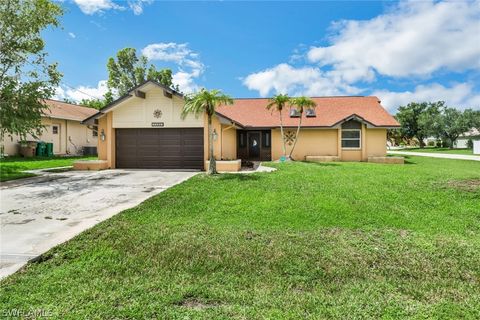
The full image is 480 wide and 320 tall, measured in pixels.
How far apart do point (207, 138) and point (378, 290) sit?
1312 centimetres

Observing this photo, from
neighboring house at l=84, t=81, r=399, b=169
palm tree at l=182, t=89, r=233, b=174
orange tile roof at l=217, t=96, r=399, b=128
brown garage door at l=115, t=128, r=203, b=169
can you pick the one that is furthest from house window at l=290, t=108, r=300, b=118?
palm tree at l=182, t=89, r=233, b=174

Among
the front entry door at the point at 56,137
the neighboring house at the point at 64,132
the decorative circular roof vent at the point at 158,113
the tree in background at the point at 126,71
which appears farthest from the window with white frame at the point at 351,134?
the tree in background at the point at 126,71

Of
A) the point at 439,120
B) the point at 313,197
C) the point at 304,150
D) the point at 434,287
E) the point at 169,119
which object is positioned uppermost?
the point at 439,120

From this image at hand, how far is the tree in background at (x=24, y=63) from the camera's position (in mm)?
13273

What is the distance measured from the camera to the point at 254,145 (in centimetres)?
2236

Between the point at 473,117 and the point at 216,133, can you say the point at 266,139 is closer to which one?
the point at 216,133

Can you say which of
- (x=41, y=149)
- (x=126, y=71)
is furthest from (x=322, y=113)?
(x=126, y=71)

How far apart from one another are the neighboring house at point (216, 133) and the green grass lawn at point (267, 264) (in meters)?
9.18

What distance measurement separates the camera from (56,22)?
15.3m

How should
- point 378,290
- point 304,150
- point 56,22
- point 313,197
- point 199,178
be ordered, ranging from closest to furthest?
point 378,290
point 313,197
point 199,178
point 56,22
point 304,150

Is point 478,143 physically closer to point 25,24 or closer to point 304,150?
point 304,150

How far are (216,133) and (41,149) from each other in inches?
658

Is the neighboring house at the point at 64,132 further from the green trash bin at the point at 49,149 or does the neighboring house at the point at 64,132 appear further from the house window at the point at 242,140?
A: the house window at the point at 242,140

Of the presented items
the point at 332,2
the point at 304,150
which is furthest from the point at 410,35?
the point at 304,150
